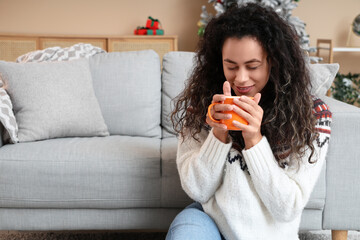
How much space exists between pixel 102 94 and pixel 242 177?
3.64 ft

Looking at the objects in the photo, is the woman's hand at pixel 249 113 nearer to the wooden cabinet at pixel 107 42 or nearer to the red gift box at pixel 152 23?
the wooden cabinet at pixel 107 42

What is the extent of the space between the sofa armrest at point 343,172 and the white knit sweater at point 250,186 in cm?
41

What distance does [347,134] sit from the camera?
1.57 meters

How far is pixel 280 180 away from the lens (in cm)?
107

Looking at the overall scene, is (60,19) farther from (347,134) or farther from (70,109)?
(347,134)

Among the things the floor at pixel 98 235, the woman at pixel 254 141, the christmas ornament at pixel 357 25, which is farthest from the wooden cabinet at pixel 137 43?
the woman at pixel 254 141

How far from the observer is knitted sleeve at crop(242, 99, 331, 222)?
107 centimetres

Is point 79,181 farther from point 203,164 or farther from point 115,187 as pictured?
point 203,164

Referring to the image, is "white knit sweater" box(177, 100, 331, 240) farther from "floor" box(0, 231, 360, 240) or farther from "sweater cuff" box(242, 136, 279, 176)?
"floor" box(0, 231, 360, 240)

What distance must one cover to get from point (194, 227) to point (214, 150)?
204mm

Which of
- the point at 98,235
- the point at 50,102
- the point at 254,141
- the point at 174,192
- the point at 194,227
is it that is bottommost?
the point at 98,235

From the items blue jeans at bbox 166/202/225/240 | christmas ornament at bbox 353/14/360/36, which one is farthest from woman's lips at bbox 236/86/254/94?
christmas ornament at bbox 353/14/360/36

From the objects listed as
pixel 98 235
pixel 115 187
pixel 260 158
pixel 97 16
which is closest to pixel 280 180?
pixel 260 158

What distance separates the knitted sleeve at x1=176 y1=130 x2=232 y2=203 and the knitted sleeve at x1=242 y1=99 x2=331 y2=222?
0.25 ft
